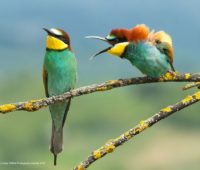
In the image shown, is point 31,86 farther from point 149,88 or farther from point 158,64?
point 158,64

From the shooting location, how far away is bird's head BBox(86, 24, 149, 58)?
2.11 meters

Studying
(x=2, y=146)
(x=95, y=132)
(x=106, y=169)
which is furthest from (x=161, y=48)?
(x=95, y=132)

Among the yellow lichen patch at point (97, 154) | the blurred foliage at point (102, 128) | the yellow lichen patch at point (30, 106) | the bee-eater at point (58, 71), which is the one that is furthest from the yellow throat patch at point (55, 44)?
the blurred foliage at point (102, 128)

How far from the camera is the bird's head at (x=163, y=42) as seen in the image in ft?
7.39

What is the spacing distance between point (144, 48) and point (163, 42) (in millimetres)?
54

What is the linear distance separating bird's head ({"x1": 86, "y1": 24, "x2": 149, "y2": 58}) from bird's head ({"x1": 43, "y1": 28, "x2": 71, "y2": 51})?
→ 0.38 metres

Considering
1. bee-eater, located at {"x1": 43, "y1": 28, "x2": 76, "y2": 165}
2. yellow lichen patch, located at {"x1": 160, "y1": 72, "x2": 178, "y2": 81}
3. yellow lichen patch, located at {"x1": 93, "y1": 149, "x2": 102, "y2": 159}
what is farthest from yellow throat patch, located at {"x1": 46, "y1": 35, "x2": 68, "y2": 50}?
yellow lichen patch, located at {"x1": 93, "y1": 149, "x2": 102, "y2": 159}

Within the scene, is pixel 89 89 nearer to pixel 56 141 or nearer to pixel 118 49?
pixel 118 49

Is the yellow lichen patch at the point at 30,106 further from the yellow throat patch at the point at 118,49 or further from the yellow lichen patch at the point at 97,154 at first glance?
the yellow throat patch at the point at 118,49

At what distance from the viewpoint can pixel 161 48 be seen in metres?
2.34

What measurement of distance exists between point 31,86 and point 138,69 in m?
47.6

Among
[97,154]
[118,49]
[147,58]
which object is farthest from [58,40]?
[97,154]

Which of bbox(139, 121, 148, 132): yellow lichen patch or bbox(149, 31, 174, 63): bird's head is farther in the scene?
bbox(149, 31, 174, 63): bird's head

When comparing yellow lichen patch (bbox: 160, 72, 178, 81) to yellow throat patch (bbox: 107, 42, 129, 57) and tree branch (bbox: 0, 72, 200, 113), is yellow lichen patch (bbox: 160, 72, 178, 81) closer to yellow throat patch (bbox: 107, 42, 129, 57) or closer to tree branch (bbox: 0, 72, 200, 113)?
tree branch (bbox: 0, 72, 200, 113)
